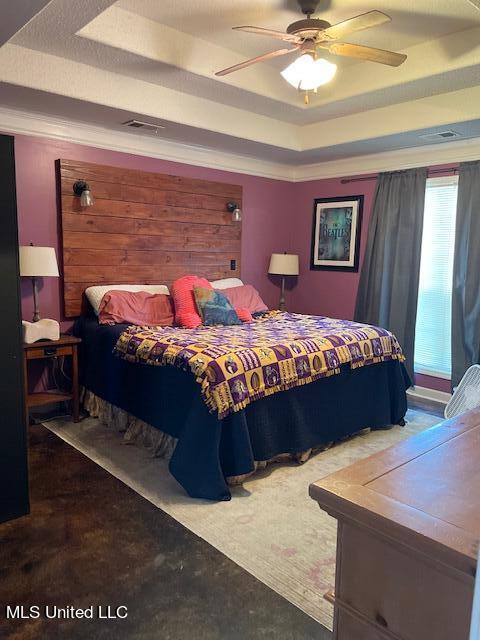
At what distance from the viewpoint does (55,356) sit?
3.47m

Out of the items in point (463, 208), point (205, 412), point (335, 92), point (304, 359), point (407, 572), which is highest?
point (335, 92)

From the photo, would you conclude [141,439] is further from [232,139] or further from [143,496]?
[232,139]

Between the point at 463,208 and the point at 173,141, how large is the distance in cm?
257

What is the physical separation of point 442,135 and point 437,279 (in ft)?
4.06

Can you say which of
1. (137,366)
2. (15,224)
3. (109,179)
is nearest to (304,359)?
(137,366)

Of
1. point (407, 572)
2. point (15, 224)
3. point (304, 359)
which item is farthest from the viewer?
point (304, 359)

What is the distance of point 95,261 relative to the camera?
395cm

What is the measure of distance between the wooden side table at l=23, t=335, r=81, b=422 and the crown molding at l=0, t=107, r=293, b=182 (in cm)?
156

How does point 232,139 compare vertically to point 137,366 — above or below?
above

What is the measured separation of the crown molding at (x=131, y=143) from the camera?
347cm

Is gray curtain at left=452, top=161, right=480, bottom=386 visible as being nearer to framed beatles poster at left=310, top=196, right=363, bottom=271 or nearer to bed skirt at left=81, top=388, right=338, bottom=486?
framed beatles poster at left=310, top=196, right=363, bottom=271

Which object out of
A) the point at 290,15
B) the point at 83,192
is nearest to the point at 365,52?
the point at 290,15

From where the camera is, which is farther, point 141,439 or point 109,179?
point 109,179

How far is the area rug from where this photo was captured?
6.57 feet
